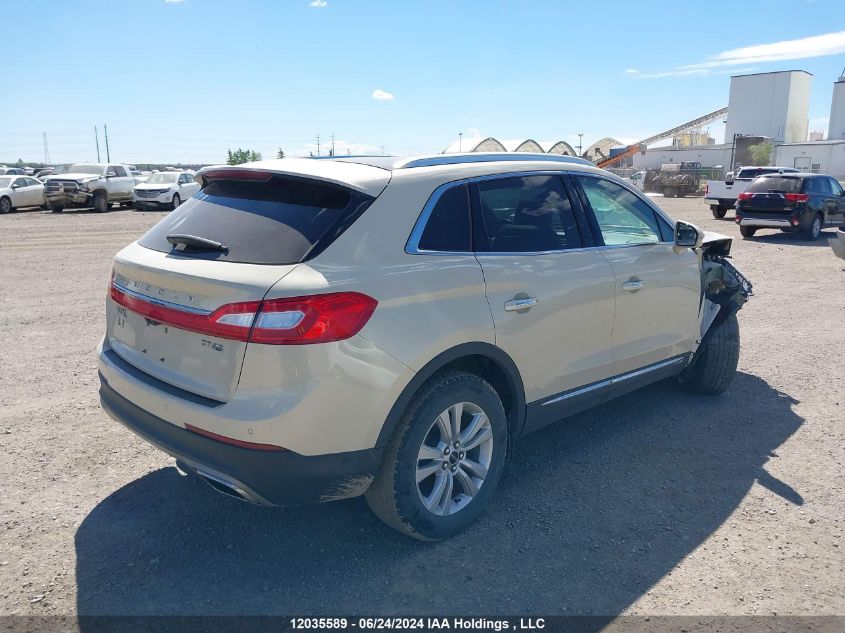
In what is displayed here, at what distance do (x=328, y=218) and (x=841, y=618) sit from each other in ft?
9.07

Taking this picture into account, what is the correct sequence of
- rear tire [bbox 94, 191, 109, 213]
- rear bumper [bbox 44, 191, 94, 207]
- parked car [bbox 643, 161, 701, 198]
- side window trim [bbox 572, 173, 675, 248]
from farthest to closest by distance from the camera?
parked car [bbox 643, 161, 701, 198] < rear tire [bbox 94, 191, 109, 213] < rear bumper [bbox 44, 191, 94, 207] < side window trim [bbox 572, 173, 675, 248]

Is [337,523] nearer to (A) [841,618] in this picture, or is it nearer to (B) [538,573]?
(B) [538,573]

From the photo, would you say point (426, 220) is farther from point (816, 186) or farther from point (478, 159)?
point (816, 186)

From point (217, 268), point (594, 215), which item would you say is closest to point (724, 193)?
point (594, 215)

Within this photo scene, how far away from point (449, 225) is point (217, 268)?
1126 mm

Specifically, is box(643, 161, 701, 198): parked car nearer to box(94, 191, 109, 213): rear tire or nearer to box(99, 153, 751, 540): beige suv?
box(94, 191, 109, 213): rear tire

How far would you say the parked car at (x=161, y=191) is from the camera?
2719 cm

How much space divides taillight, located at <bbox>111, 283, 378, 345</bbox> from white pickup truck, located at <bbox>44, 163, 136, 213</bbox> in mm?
27168

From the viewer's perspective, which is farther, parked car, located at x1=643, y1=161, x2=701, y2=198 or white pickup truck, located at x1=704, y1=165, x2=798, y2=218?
parked car, located at x1=643, y1=161, x2=701, y2=198

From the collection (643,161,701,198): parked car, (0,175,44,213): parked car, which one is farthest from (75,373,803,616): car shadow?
(643,161,701,198): parked car

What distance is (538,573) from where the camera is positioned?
309 cm

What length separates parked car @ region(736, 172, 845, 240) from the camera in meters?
16.8

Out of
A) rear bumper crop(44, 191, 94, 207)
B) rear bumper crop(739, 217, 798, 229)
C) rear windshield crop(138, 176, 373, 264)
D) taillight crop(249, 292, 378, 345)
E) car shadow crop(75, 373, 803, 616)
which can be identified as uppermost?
rear windshield crop(138, 176, 373, 264)

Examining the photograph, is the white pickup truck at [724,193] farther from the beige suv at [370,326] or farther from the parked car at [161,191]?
the beige suv at [370,326]
